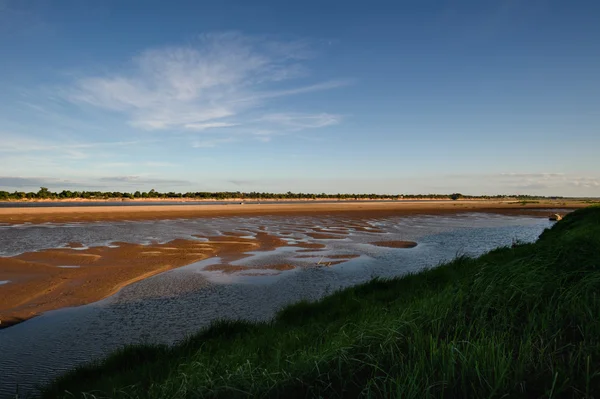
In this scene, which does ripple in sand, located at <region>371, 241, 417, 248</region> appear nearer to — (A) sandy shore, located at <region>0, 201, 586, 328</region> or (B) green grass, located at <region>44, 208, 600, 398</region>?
(A) sandy shore, located at <region>0, 201, 586, 328</region>

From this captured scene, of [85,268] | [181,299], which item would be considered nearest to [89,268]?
[85,268]

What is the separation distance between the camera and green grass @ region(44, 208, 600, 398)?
3.32 m

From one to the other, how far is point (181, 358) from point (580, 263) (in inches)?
292

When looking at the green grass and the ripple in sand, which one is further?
the ripple in sand

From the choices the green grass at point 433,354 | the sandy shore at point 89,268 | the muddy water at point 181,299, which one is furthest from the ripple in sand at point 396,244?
the green grass at point 433,354

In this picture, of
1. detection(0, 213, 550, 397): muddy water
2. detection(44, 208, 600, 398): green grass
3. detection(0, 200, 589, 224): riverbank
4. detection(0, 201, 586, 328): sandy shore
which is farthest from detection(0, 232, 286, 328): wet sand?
detection(0, 200, 589, 224): riverbank

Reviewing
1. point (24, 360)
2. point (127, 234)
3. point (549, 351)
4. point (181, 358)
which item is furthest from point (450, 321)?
point (127, 234)

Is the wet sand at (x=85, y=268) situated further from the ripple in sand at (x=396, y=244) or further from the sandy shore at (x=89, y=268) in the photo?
the ripple in sand at (x=396, y=244)

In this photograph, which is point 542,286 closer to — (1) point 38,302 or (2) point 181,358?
(2) point 181,358

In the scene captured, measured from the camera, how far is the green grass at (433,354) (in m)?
3.32

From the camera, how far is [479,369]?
3.43m

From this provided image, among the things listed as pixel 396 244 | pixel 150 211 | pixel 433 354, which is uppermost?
pixel 433 354

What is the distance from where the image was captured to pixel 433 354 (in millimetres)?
3744

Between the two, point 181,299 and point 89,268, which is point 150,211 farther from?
point 181,299
